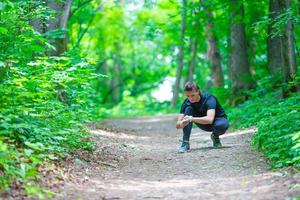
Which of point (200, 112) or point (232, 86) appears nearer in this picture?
point (200, 112)

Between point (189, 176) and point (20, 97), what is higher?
point (20, 97)

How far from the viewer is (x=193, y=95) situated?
29.6ft

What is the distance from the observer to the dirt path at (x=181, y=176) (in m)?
5.85

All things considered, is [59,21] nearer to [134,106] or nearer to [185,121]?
[185,121]

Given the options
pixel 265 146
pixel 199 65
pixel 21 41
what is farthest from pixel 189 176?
pixel 199 65

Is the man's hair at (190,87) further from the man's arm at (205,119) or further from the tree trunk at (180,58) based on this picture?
the tree trunk at (180,58)

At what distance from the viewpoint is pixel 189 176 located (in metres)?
7.12

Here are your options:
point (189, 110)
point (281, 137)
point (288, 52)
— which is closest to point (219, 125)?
point (189, 110)

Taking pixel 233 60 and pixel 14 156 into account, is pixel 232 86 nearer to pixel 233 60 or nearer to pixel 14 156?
pixel 233 60

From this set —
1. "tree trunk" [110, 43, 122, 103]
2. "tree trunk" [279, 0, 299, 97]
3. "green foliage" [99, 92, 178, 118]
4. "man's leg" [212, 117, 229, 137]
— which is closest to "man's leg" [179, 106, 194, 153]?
"man's leg" [212, 117, 229, 137]

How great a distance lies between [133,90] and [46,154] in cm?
3231

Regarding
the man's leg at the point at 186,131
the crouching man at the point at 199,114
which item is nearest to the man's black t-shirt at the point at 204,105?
the crouching man at the point at 199,114

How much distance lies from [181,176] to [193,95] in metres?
2.23

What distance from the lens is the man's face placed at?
897 cm
